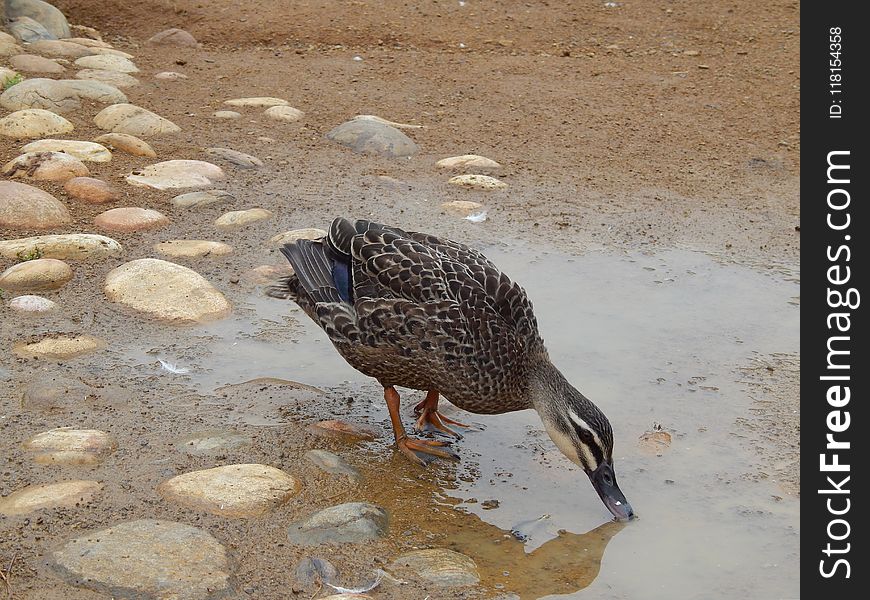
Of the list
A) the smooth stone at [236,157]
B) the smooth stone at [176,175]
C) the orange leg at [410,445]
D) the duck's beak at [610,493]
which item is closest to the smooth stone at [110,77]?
the smooth stone at [236,157]

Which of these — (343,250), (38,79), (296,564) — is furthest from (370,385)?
(38,79)

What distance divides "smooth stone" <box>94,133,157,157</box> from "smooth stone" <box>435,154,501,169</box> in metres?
2.61

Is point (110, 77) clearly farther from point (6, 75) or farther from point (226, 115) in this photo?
point (226, 115)

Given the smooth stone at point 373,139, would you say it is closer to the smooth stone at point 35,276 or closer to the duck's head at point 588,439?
the smooth stone at point 35,276

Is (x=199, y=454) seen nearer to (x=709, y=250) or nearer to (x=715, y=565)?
(x=715, y=565)

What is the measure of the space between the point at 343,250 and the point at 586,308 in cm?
211

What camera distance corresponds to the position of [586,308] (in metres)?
7.34

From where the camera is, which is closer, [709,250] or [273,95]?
[709,250]

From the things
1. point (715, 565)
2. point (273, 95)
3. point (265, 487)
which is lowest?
point (715, 565)

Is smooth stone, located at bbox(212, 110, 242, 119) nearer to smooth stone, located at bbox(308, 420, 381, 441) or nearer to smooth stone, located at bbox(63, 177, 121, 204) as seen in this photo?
smooth stone, located at bbox(63, 177, 121, 204)

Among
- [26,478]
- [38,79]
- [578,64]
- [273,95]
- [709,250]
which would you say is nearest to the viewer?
[26,478]

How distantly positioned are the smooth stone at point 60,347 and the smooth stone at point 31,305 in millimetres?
437

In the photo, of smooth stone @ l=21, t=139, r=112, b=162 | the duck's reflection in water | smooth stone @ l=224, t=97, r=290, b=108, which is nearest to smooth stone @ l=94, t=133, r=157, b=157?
smooth stone @ l=21, t=139, r=112, b=162

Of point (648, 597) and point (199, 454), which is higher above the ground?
point (199, 454)
